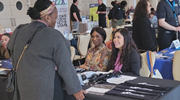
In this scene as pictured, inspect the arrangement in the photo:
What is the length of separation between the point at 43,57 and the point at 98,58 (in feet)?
3.89

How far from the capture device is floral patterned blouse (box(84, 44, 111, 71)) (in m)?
2.59

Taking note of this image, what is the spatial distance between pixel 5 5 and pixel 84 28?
9.99 feet

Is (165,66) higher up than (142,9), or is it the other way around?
(142,9)

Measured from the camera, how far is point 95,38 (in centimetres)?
278

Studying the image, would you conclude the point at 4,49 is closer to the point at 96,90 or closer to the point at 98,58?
the point at 98,58

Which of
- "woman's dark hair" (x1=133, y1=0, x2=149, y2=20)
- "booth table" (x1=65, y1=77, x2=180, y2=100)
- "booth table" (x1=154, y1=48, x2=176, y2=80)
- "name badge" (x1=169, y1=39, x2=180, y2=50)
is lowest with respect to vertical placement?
"booth table" (x1=154, y1=48, x2=176, y2=80)

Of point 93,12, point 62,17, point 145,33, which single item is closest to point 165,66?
point 145,33

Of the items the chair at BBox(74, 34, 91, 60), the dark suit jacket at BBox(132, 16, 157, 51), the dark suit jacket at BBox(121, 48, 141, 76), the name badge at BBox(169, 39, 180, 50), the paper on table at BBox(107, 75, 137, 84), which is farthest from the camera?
the chair at BBox(74, 34, 91, 60)

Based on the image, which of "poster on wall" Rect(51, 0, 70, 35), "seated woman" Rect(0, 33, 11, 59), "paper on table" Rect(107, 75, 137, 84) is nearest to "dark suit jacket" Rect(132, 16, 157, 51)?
"paper on table" Rect(107, 75, 137, 84)

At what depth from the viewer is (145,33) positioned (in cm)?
298

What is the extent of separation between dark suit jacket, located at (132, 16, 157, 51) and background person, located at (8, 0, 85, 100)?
1635 mm

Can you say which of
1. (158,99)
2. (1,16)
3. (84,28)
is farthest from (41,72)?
(84,28)

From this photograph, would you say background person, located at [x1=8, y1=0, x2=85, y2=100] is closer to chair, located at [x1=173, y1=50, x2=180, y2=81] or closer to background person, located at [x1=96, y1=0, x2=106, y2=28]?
chair, located at [x1=173, y1=50, x2=180, y2=81]

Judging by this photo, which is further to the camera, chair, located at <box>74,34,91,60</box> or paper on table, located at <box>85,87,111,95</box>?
chair, located at <box>74,34,91,60</box>
